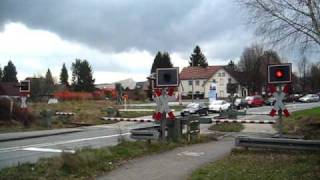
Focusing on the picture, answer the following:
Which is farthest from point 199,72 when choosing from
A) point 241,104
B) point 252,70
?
point 241,104

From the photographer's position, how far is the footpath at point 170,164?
38.7 feet

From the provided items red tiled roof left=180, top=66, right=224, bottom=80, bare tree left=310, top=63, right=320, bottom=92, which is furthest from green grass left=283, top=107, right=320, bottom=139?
red tiled roof left=180, top=66, right=224, bottom=80

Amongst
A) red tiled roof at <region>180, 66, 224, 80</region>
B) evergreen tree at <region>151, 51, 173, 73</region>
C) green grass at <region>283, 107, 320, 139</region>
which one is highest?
evergreen tree at <region>151, 51, 173, 73</region>

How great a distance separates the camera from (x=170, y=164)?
13.6 m

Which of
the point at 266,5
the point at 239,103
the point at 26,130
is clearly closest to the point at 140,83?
the point at 239,103

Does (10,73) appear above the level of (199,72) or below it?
above

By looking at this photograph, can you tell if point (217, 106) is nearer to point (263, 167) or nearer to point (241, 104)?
point (241, 104)

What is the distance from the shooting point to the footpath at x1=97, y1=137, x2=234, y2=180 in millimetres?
11781

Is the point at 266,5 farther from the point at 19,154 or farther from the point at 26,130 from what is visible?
the point at 26,130

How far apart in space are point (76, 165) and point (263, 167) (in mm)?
4419

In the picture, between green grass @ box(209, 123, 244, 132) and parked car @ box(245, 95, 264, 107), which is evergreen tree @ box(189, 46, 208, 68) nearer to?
parked car @ box(245, 95, 264, 107)

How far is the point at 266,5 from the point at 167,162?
7.94 metres

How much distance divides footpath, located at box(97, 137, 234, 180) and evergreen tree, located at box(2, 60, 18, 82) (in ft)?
437

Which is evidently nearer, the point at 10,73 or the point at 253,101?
the point at 253,101
